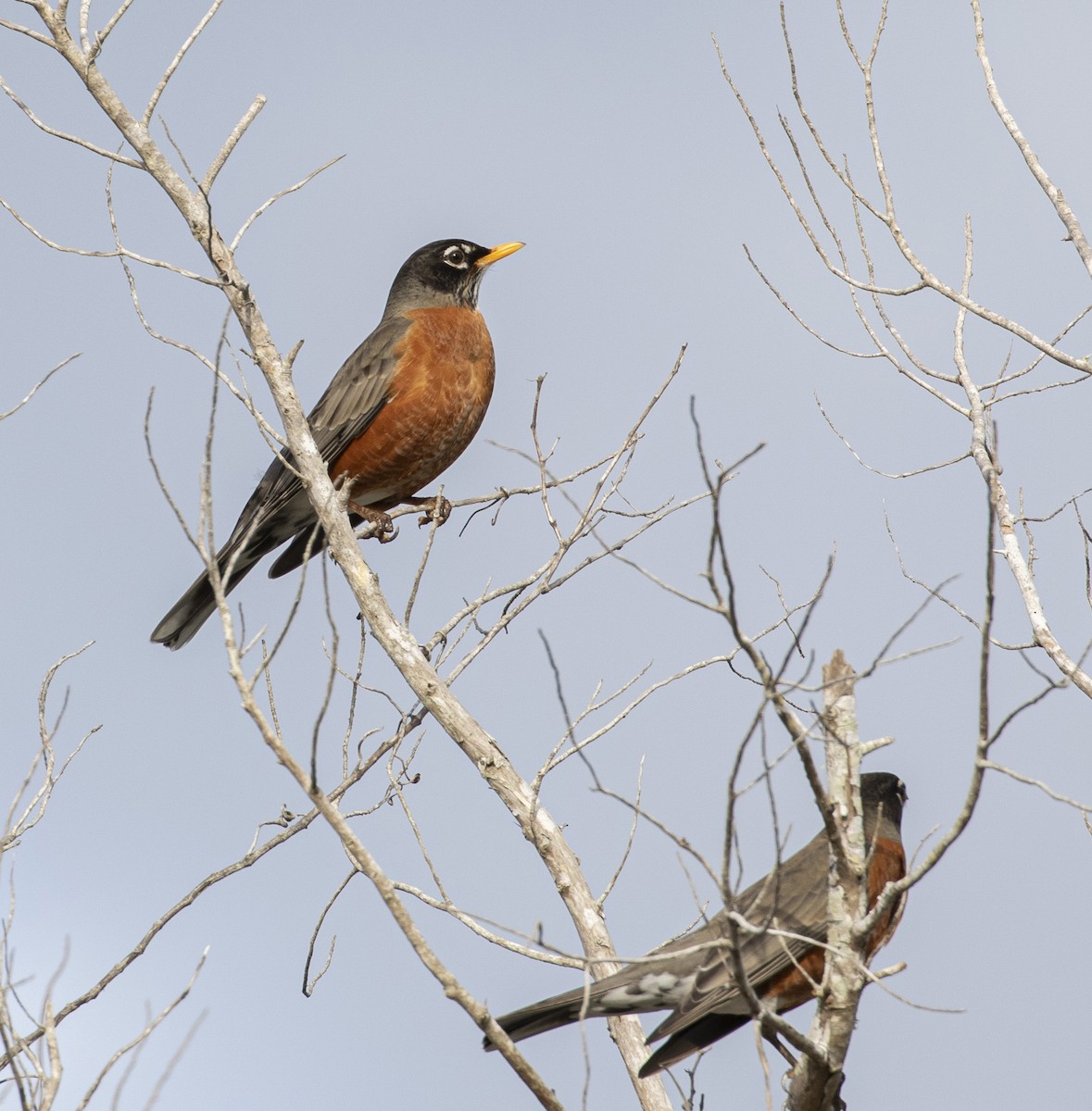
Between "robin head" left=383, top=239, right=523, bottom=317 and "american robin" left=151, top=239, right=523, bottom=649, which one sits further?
"robin head" left=383, top=239, right=523, bottom=317

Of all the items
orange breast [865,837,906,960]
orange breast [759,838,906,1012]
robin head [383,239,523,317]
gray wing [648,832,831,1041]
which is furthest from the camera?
robin head [383,239,523,317]

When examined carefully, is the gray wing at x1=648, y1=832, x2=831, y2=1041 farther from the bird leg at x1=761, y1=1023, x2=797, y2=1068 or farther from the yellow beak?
the yellow beak

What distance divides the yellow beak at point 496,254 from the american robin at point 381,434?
912 millimetres

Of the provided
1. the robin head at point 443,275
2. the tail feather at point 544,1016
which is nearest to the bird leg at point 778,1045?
the tail feather at point 544,1016

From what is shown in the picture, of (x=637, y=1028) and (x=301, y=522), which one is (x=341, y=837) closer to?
(x=637, y=1028)

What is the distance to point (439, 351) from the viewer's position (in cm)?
895

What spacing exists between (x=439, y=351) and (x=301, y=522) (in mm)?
1380

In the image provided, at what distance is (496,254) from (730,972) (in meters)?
7.16

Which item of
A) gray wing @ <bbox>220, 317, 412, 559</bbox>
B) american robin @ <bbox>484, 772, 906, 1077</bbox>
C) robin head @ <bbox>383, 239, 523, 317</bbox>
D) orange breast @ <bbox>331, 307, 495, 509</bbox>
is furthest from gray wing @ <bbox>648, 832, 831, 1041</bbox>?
robin head @ <bbox>383, 239, 523, 317</bbox>

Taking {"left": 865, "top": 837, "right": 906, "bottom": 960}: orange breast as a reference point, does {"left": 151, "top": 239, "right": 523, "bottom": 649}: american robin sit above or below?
above

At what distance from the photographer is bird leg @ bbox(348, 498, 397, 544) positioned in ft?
25.9

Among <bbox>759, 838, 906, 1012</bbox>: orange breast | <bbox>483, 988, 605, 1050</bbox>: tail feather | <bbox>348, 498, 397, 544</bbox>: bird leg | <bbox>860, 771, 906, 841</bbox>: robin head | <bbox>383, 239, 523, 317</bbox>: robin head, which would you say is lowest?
<bbox>483, 988, 605, 1050</bbox>: tail feather

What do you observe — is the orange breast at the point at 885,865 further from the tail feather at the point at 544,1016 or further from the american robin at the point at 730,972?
the tail feather at the point at 544,1016

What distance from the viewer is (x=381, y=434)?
8.54 metres
